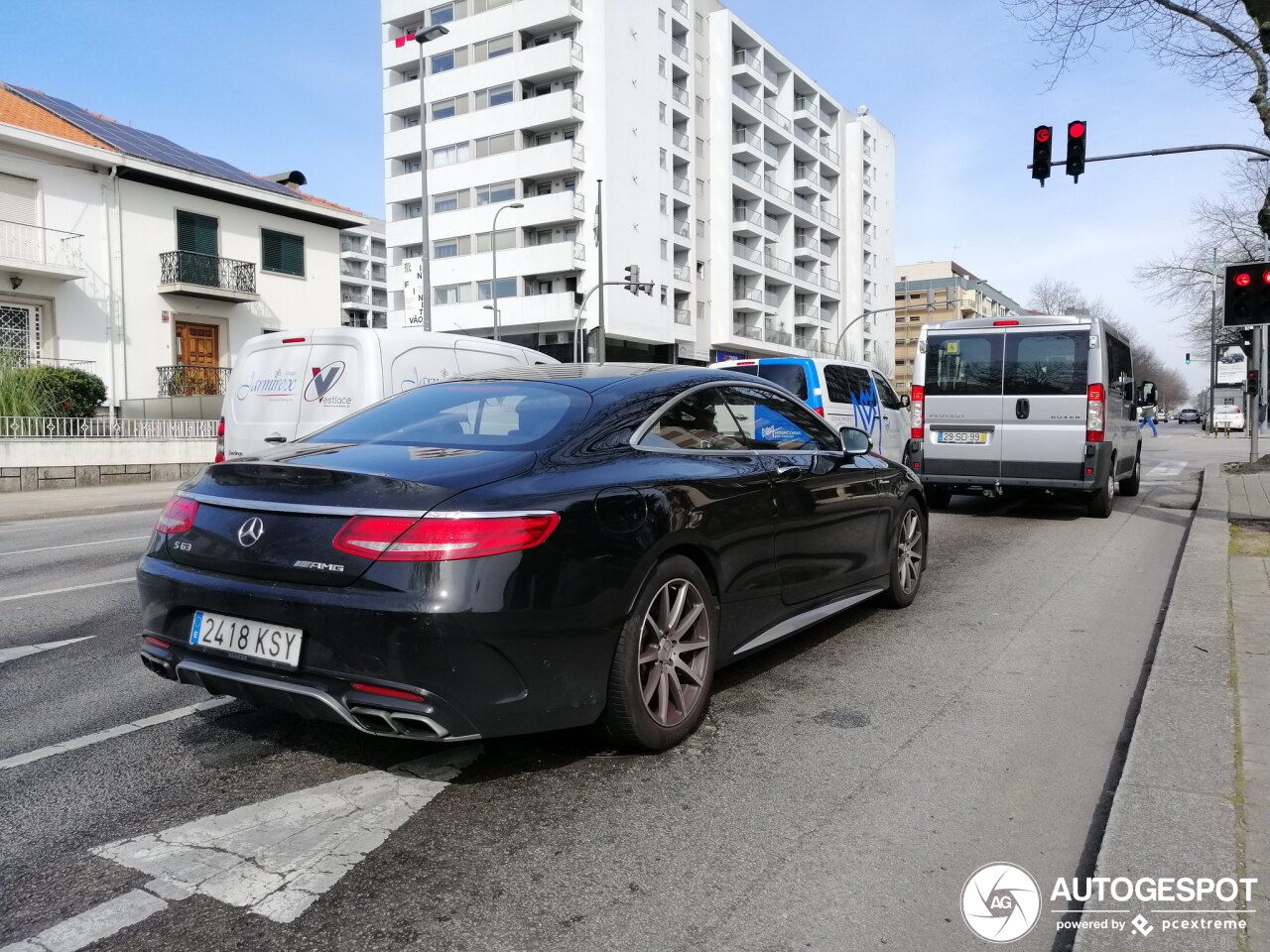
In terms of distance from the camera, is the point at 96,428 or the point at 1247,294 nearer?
the point at 1247,294

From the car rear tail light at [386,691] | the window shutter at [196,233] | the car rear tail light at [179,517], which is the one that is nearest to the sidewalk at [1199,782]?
the car rear tail light at [386,691]

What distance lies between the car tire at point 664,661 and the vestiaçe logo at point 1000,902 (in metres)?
1.23

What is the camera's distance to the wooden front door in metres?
23.2

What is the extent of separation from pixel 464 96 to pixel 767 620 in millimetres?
46887

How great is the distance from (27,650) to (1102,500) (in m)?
10.5

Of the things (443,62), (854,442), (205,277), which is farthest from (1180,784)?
(443,62)

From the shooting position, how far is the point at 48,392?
1783 cm

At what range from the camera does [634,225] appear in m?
45.7

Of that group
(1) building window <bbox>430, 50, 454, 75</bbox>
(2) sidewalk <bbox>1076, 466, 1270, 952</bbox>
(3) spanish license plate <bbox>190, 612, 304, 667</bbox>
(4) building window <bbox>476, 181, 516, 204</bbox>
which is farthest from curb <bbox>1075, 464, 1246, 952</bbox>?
(1) building window <bbox>430, 50, 454, 75</bbox>

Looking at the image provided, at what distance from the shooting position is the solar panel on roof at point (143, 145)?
24.0 metres

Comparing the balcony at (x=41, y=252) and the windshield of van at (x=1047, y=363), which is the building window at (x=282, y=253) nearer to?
the balcony at (x=41, y=252)

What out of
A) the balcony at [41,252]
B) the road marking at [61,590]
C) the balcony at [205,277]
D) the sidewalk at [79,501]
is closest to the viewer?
the road marking at [61,590]

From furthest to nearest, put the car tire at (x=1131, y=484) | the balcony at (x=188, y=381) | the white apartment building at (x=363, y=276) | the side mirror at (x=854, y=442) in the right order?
the white apartment building at (x=363, y=276) → the balcony at (x=188, y=381) → the car tire at (x=1131, y=484) → the side mirror at (x=854, y=442)

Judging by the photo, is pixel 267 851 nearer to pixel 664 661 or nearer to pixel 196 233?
pixel 664 661
